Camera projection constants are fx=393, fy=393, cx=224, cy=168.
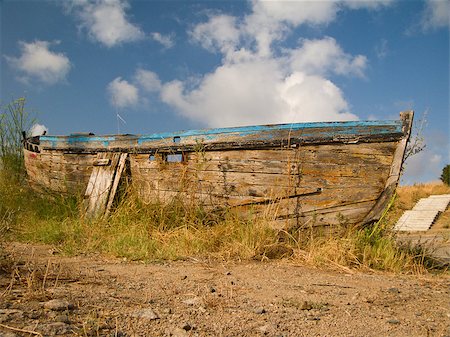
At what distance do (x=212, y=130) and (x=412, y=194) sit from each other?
53.3 ft

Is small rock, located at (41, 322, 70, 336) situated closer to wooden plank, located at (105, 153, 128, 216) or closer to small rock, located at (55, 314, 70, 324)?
small rock, located at (55, 314, 70, 324)

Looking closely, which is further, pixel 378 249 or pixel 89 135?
pixel 89 135

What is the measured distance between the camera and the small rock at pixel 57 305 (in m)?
2.22

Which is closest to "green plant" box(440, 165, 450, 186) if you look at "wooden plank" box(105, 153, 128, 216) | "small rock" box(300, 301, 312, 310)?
"wooden plank" box(105, 153, 128, 216)

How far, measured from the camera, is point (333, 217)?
5160 mm

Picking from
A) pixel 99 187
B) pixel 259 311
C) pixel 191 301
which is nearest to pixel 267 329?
pixel 259 311

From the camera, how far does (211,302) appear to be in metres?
2.58

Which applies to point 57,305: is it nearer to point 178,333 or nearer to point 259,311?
point 178,333

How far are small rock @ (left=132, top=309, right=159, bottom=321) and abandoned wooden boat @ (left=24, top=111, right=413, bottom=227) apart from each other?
3036mm

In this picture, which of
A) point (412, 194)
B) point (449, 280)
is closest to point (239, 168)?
point (449, 280)

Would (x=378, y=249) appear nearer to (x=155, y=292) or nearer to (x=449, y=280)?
(x=449, y=280)

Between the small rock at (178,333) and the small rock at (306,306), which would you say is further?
the small rock at (306,306)

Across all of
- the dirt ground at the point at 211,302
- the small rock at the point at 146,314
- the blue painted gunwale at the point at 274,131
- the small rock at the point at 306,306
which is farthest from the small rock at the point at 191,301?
the blue painted gunwale at the point at 274,131

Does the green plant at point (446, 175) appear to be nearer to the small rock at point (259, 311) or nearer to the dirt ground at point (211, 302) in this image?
the dirt ground at point (211, 302)
